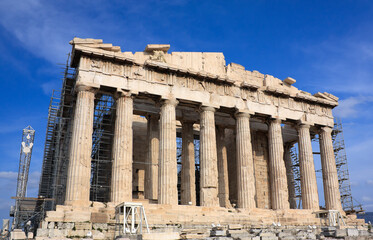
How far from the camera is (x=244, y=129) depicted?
26.6m

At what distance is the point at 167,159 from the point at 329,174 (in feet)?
45.8

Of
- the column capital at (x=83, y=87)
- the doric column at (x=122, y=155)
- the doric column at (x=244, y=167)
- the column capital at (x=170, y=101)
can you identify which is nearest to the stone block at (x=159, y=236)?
the doric column at (x=122, y=155)

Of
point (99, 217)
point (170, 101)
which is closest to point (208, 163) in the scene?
point (170, 101)

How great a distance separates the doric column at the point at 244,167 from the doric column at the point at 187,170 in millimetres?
3530

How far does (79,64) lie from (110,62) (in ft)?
6.23

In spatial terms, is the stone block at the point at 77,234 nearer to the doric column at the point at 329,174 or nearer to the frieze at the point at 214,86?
the frieze at the point at 214,86

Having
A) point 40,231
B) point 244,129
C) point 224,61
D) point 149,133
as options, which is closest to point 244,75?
point 224,61

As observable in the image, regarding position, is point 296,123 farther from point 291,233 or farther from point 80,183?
point 80,183

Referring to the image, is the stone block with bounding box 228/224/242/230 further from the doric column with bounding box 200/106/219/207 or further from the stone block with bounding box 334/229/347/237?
the stone block with bounding box 334/229/347/237

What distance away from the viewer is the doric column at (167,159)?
22.3 meters

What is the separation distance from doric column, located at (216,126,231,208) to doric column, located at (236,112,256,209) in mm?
2695

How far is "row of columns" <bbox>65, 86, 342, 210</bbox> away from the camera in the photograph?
824 inches

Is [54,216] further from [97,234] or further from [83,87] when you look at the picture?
[83,87]

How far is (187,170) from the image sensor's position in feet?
90.1
